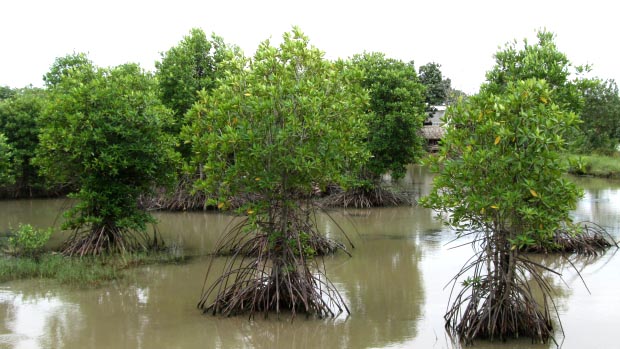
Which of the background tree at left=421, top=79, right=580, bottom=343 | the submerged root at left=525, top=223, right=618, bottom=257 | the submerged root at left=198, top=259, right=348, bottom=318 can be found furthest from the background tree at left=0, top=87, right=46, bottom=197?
the background tree at left=421, top=79, right=580, bottom=343

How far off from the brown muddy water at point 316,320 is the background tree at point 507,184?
0.37 metres

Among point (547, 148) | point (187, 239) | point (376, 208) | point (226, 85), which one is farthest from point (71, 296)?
point (376, 208)

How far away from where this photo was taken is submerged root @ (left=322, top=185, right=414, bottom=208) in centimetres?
2033

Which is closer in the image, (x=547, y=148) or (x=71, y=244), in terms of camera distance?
(x=547, y=148)

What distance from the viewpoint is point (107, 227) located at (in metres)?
12.4

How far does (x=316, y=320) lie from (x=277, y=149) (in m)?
2.40

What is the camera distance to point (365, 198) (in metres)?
20.4

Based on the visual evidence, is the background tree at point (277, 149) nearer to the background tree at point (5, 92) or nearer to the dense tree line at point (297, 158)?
the dense tree line at point (297, 158)

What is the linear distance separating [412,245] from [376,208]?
6.15m

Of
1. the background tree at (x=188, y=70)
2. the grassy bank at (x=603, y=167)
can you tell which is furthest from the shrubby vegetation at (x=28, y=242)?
the grassy bank at (x=603, y=167)

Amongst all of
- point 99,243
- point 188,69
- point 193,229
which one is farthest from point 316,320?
point 188,69

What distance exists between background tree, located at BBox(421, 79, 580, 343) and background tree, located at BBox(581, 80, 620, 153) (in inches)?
1179

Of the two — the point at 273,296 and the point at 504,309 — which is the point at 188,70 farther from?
the point at 504,309

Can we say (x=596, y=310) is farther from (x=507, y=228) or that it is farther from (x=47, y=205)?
(x=47, y=205)
